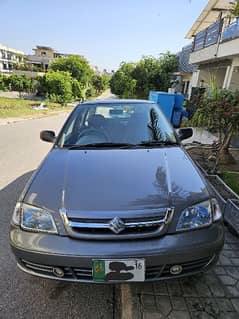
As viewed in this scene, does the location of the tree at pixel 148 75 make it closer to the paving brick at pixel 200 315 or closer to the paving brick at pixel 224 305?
the paving brick at pixel 224 305

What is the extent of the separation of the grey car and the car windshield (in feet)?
2.06

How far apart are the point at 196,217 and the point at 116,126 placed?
1.62 m

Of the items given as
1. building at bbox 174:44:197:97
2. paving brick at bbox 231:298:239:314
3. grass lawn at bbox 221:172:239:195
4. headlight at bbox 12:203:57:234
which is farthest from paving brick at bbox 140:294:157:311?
building at bbox 174:44:197:97

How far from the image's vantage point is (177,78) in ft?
66.1

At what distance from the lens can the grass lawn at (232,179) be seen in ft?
12.3

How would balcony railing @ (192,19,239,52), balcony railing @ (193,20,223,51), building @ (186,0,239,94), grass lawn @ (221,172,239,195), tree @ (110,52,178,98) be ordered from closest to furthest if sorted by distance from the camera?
grass lawn @ (221,172,239,195) → balcony railing @ (192,19,239,52) → building @ (186,0,239,94) → balcony railing @ (193,20,223,51) → tree @ (110,52,178,98)

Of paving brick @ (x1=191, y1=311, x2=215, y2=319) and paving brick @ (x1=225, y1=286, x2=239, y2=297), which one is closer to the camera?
paving brick @ (x1=191, y1=311, x2=215, y2=319)

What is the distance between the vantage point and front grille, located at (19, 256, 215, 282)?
157 cm

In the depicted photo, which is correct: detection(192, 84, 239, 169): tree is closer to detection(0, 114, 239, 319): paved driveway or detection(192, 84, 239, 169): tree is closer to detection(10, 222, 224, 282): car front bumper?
detection(0, 114, 239, 319): paved driveway

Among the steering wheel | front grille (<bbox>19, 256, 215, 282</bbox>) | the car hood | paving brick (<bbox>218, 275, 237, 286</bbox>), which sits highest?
the steering wheel

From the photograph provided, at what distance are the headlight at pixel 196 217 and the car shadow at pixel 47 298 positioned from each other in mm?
877

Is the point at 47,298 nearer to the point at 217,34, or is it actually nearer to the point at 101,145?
the point at 101,145

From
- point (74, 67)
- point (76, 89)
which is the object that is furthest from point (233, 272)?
point (74, 67)

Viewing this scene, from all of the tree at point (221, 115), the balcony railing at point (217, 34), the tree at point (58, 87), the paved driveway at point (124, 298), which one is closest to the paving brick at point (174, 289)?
the paved driveway at point (124, 298)
